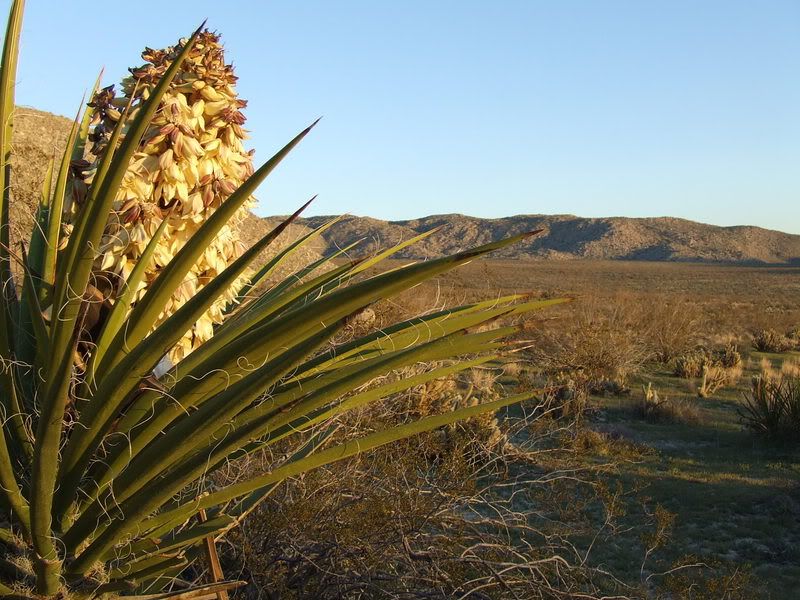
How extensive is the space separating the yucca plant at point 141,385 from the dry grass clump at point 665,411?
9.59 m

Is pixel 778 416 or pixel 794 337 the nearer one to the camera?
pixel 778 416

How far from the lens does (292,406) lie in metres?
1.56

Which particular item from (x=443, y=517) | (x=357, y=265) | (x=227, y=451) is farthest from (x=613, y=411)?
(x=227, y=451)

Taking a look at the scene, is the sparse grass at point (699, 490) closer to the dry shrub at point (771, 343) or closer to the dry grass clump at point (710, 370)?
the dry grass clump at point (710, 370)

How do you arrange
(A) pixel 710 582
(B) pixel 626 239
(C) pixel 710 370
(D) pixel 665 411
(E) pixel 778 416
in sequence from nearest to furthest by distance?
1. (A) pixel 710 582
2. (E) pixel 778 416
3. (D) pixel 665 411
4. (C) pixel 710 370
5. (B) pixel 626 239

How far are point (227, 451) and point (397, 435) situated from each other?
412mm

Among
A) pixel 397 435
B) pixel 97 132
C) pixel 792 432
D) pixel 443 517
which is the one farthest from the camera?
pixel 792 432

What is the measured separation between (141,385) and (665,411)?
10.3m

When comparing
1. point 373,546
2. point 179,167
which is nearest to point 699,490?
point 373,546

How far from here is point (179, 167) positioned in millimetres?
2072

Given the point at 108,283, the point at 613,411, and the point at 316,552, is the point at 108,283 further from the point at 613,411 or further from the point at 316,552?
the point at 613,411

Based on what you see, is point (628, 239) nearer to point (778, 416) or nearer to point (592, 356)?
point (592, 356)

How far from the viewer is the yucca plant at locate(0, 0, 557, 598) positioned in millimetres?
1401

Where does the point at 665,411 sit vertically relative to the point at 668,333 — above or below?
below
